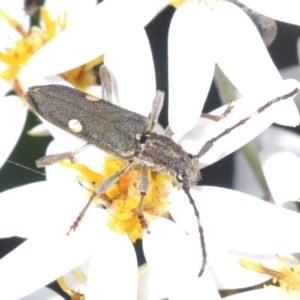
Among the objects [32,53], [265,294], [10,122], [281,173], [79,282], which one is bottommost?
[265,294]

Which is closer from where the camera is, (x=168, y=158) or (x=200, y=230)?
(x=200, y=230)

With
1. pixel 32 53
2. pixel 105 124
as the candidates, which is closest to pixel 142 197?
pixel 105 124

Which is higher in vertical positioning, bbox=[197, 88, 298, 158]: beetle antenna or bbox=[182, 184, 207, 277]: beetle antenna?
bbox=[197, 88, 298, 158]: beetle antenna

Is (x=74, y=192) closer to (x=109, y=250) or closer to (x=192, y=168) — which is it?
(x=109, y=250)

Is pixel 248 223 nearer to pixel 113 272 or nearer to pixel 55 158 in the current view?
pixel 113 272

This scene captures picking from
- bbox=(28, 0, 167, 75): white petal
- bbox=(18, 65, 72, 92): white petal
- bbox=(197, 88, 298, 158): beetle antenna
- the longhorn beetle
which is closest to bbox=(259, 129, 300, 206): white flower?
bbox=(197, 88, 298, 158): beetle antenna

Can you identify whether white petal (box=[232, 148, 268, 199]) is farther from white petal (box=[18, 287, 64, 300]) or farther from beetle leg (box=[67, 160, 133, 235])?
white petal (box=[18, 287, 64, 300])

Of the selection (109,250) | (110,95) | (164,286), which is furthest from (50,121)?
(164,286)
